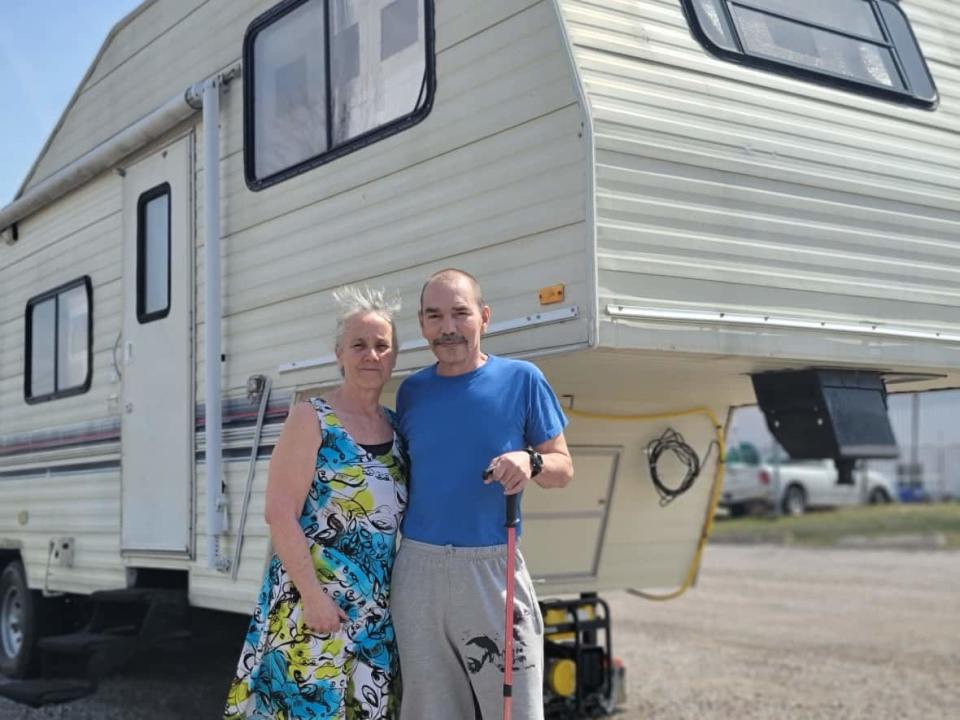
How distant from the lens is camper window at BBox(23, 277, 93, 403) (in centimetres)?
646

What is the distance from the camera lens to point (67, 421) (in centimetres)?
662

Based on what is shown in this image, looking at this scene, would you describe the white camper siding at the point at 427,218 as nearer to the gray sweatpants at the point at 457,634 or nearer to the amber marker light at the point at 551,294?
the amber marker light at the point at 551,294

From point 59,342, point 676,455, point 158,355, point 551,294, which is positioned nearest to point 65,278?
point 59,342

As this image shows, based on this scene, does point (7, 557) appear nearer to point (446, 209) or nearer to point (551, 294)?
point (446, 209)

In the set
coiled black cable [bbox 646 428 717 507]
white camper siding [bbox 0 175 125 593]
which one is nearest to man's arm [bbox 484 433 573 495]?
coiled black cable [bbox 646 428 717 507]

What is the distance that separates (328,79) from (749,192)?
1800mm

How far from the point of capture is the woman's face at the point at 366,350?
133 inches

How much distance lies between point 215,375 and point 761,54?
2.71 m

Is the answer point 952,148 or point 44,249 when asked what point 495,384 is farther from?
point 44,249

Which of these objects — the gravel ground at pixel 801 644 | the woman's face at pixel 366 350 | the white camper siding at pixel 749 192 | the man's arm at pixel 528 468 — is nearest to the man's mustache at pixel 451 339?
the woman's face at pixel 366 350

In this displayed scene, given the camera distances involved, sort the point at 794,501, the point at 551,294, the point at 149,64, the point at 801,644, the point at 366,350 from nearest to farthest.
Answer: the point at 366,350
the point at 551,294
the point at 149,64
the point at 801,644
the point at 794,501

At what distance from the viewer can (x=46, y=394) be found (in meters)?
6.91

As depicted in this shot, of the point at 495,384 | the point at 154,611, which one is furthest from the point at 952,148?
the point at 154,611

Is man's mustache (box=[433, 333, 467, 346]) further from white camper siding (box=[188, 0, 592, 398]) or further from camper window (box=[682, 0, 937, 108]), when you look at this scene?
camper window (box=[682, 0, 937, 108])
